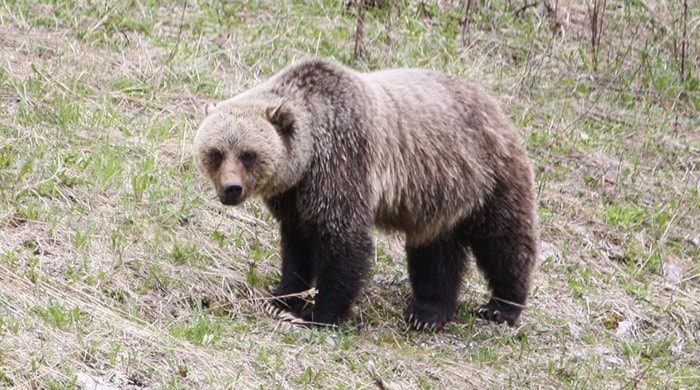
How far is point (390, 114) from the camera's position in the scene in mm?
7090

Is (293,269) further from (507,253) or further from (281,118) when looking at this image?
(507,253)

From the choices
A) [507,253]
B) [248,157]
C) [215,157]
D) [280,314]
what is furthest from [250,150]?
[507,253]

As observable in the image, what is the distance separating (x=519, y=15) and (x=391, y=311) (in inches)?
255

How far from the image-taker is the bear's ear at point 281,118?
21.9ft

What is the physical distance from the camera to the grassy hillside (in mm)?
6062

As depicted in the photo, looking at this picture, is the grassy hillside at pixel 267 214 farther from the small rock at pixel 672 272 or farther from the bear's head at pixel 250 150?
the bear's head at pixel 250 150

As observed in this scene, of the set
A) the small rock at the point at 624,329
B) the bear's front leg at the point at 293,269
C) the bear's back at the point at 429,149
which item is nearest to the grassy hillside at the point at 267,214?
the small rock at the point at 624,329

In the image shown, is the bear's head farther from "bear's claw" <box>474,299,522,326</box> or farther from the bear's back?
"bear's claw" <box>474,299,522,326</box>

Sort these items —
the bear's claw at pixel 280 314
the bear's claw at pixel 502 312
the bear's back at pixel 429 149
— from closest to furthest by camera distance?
the bear's claw at pixel 280 314 < the bear's back at pixel 429 149 < the bear's claw at pixel 502 312

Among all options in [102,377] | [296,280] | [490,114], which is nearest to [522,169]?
[490,114]

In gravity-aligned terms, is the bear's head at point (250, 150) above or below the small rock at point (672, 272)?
above

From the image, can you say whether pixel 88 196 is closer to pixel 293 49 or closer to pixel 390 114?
pixel 390 114

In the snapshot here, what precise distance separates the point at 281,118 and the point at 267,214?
175 cm

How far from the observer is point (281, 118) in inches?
263
